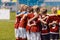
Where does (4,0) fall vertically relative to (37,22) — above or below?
above

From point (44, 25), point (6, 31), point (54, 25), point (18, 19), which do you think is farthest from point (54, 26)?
point (6, 31)

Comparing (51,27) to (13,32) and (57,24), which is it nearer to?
(57,24)

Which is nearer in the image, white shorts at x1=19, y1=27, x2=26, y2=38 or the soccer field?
white shorts at x1=19, y1=27, x2=26, y2=38

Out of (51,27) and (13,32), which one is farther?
(13,32)

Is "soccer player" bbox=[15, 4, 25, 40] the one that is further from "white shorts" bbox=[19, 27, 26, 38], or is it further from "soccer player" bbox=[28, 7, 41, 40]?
"soccer player" bbox=[28, 7, 41, 40]

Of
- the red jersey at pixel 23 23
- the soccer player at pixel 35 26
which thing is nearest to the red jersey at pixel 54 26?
the soccer player at pixel 35 26

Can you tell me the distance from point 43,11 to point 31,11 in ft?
0.71

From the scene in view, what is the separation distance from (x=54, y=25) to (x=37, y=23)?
0.31 meters

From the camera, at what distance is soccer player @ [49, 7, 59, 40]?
15.9 ft

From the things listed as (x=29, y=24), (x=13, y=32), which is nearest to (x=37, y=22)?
(x=29, y=24)

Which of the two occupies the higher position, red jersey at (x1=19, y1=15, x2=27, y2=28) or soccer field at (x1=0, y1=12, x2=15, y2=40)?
red jersey at (x1=19, y1=15, x2=27, y2=28)

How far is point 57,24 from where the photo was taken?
4871mm

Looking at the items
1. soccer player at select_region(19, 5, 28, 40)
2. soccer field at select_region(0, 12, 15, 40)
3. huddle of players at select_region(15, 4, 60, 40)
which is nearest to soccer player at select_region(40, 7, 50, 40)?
huddle of players at select_region(15, 4, 60, 40)

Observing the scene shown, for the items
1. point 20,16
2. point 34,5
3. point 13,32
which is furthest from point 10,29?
point 34,5
